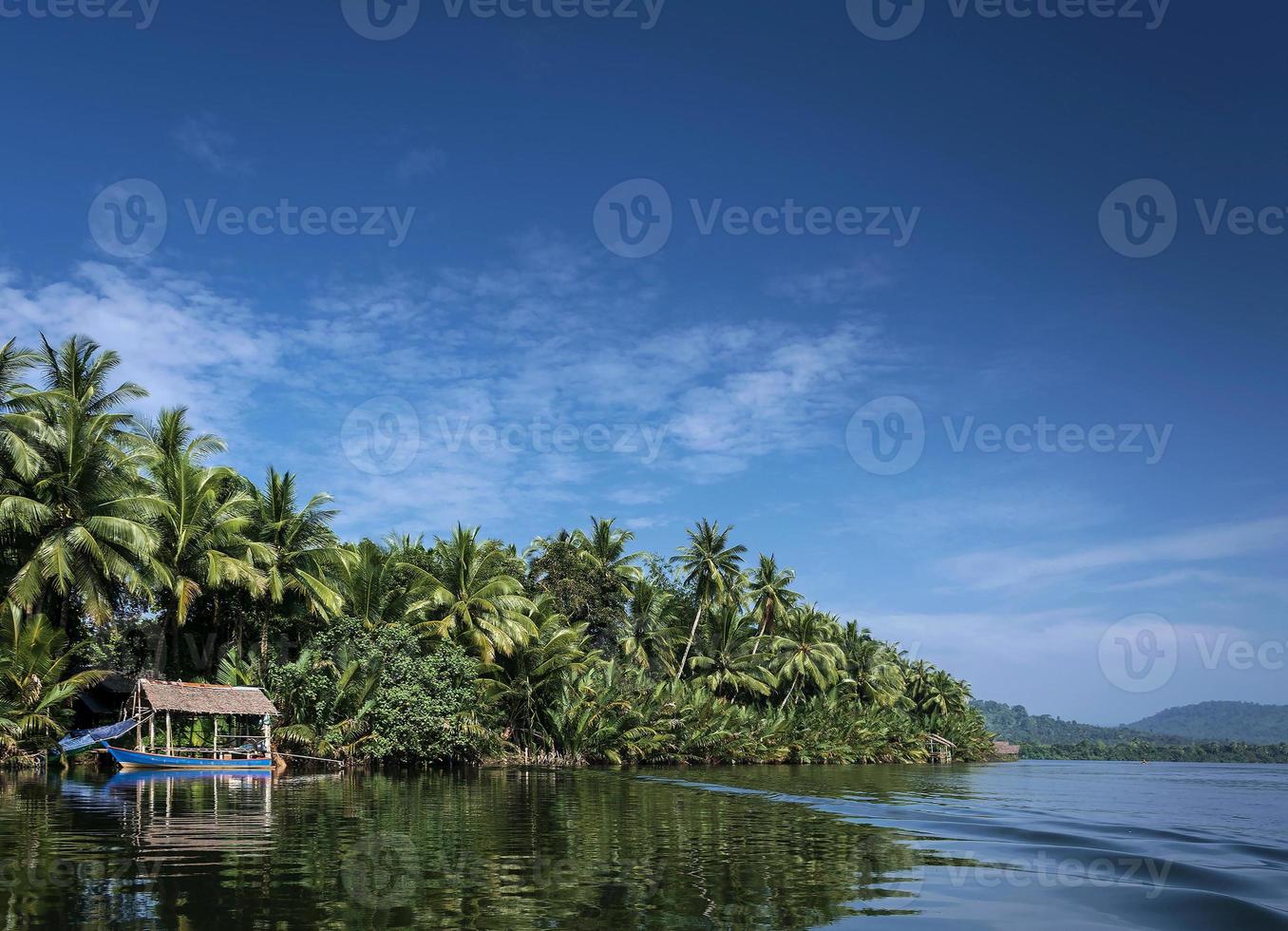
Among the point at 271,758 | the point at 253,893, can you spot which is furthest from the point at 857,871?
the point at 271,758

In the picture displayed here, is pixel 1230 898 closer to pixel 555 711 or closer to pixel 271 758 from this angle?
pixel 271 758

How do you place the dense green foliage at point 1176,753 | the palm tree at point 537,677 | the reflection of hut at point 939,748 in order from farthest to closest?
the dense green foliage at point 1176,753, the reflection of hut at point 939,748, the palm tree at point 537,677

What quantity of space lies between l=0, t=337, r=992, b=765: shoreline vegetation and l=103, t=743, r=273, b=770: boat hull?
6.86ft

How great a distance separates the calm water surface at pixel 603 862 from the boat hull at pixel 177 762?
4.20m

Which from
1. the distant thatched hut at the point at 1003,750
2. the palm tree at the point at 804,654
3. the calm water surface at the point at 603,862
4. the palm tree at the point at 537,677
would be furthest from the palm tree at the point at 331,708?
the distant thatched hut at the point at 1003,750

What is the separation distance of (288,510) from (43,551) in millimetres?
9722

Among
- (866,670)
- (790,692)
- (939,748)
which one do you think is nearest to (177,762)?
(790,692)

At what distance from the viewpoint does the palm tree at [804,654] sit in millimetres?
59562

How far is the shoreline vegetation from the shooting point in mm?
28078

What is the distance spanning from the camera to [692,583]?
191 ft

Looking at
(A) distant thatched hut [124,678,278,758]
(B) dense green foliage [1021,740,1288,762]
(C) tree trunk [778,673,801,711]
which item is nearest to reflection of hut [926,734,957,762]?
(C) tree trunk [778,673,801,711]

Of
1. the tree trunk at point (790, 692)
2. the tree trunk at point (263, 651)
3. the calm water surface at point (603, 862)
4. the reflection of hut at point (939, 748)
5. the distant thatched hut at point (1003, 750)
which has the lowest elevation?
the distant thatched hut at point (1003, 750)

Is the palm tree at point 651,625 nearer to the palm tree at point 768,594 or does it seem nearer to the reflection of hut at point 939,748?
the palm tree at point 768,594

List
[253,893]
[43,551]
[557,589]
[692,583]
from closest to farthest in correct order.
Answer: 1. [253,893]
2. [43,551]
3. [557,589]
4. [692,583]
